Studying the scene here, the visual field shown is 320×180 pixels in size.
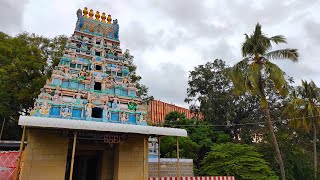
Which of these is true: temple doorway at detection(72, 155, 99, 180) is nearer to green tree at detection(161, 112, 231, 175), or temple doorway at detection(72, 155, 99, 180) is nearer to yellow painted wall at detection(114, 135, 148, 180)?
yellow painted wall at detection(114, 135, 148, 180)

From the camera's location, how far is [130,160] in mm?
10578

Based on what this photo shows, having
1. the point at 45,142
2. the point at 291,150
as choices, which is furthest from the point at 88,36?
the point at 291,150

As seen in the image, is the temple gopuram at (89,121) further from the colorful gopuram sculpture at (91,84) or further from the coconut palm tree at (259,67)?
the coconut palm tree at (259,67)

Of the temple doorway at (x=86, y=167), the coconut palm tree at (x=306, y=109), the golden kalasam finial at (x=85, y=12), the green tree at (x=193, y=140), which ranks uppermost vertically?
the golden kalasam finial at (x=85, y=12)

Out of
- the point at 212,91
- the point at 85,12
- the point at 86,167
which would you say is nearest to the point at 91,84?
the point at 86,167

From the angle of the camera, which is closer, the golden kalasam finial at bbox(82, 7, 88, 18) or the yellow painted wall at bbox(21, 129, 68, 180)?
the yellow painted wall at bbox(21, 129, 68, 180)

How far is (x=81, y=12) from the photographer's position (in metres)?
13.7

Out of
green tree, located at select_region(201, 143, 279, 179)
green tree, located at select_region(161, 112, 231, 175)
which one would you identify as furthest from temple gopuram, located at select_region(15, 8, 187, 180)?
green tree, located at select_region(161, 112, 231, 175)

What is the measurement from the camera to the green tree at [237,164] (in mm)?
12367

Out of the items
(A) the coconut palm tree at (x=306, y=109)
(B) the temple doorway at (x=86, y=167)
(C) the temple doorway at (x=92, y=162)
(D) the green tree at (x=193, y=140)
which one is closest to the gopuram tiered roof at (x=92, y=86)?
(C) the temple doorway at (x=92, y=162)

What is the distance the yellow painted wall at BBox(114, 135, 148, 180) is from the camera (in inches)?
402

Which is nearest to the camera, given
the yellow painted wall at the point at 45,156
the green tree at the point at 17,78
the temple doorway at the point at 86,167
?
the yellow painted wall at the point at 45,156

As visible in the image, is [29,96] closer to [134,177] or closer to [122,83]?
[122,83]

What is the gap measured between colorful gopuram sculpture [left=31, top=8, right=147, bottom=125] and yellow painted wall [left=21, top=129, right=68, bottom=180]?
918 millimetres
